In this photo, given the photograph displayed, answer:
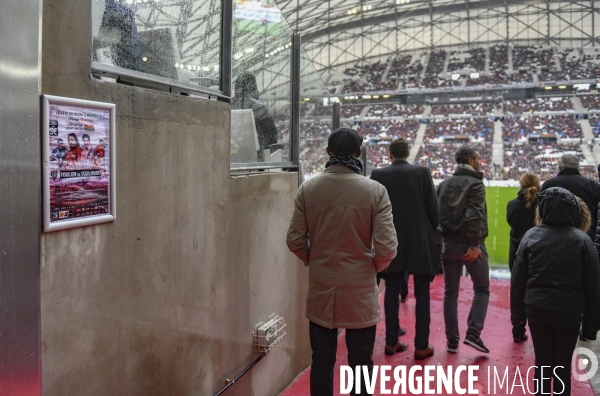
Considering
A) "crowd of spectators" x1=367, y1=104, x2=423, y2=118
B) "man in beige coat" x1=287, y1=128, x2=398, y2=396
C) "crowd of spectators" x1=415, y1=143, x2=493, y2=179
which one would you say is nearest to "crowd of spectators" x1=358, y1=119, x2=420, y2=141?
"crowd of spectators" x1=367, y1=104, x2=423, y2=118

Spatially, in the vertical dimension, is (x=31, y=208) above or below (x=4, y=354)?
above

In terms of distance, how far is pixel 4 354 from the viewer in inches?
53.2

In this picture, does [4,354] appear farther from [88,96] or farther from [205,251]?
[205,251]

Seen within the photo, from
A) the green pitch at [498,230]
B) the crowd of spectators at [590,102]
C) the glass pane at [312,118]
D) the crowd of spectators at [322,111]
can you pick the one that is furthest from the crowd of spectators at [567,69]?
the glass pane at [312,118]

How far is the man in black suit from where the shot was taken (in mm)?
3576

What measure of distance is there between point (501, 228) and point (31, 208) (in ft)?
49.7

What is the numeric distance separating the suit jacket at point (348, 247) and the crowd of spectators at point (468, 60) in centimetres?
4634

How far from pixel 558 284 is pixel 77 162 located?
2.48m

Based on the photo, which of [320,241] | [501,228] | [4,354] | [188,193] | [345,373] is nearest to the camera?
[4,354]

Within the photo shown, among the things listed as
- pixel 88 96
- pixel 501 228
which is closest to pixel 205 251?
pixel 88 96

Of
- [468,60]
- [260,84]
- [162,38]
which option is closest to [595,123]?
[468,60]

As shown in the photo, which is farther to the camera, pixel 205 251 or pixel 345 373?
pixel 345 373

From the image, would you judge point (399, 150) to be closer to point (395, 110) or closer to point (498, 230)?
point (498, 230)

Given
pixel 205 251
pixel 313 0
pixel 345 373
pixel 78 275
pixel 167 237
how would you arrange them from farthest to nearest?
pixel 313 0 → pixel 345 373 → pixel 205 251 → pixel 167 237 → pixel 78 275
